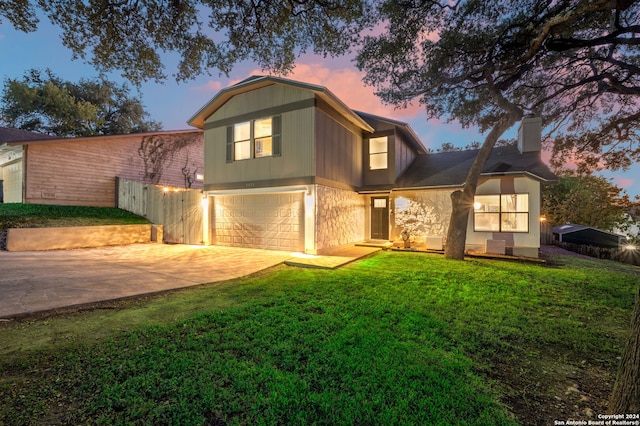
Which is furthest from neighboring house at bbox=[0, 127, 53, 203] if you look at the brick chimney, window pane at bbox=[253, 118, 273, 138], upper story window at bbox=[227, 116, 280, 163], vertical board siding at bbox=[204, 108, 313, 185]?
the brick chimney

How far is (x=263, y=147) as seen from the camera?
10914mm

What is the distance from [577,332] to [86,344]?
625cm

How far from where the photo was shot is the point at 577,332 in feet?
11.9

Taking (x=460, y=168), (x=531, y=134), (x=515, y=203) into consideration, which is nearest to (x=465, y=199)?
(x=515, y=203)

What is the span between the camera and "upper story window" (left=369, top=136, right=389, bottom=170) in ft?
42.4

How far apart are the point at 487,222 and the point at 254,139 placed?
10.3 m

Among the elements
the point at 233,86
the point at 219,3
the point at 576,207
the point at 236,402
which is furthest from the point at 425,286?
the point at 576,207

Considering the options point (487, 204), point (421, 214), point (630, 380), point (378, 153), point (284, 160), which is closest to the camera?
point (630, 380)

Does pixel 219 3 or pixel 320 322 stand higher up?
pixel 219 3

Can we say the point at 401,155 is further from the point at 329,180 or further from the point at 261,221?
the point at 261,221

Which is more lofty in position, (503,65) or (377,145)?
(503,65)

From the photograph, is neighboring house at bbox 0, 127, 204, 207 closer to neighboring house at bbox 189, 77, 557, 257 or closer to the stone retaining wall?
the stone retaining wall

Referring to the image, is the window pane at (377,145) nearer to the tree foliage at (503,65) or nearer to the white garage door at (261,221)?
the tree foliage at (503,65)

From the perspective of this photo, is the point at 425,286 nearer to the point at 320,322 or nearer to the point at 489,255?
the point at 320,322
